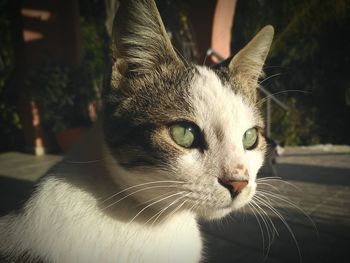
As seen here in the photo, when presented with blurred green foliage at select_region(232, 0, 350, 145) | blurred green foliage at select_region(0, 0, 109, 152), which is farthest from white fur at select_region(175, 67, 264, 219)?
blurred green foliage at select_region(0, 0, 109, 152)

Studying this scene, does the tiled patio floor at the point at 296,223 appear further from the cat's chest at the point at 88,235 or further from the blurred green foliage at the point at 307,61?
the blurred green foliage at the point at 307,61

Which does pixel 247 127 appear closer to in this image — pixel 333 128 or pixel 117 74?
pixel 117 74

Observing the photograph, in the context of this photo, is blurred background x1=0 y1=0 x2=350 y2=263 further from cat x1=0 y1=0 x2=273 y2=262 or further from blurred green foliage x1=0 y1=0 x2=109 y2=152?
cat x1=0 y1=0 x2=273 y2=262

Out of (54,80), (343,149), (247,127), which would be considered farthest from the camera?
(54,80)

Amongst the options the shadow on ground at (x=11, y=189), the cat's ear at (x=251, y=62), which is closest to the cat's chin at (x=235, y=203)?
the cat's ear at (x=251, y=62)

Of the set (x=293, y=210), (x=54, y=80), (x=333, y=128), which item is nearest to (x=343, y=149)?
(x=333, y=128)

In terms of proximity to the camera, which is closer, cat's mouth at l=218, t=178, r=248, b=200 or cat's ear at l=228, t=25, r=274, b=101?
cat's mouth at l=218, t=178, r=248, b=200

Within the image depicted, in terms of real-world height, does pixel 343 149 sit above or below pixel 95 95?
below
